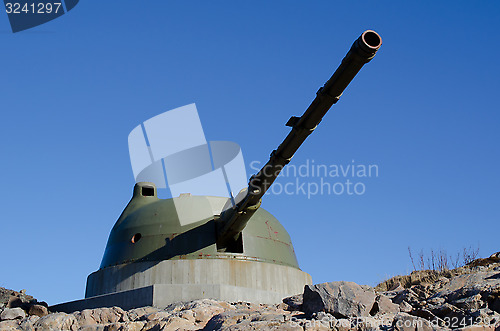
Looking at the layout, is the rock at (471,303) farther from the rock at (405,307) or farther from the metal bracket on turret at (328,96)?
the metal bracket on turret at (328,96)

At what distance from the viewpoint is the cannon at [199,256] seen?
1288cm

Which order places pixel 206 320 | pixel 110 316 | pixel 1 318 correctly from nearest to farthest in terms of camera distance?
pixel 206 320 → pixel 110 316 → pixel 1 318

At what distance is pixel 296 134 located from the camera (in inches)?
437

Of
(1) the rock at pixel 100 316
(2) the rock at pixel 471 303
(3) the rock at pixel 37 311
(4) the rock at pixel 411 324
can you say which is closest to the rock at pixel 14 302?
(3) the rock at pixel 37 311

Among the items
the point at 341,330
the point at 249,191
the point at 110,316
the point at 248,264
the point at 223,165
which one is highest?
the point at 223,165

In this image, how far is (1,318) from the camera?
40.4 feet

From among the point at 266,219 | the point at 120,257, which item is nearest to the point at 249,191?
the point at 266,219

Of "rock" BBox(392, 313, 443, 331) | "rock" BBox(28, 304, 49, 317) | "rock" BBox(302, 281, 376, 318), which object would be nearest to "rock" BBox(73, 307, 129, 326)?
"rock" BBox(28, 304, 49, 317)

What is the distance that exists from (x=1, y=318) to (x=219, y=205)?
229 inches

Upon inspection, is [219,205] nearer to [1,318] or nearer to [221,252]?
[221,252]

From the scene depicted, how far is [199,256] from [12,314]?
14.0 feet

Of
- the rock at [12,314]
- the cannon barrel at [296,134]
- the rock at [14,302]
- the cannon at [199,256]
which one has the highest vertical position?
the cannon barrel at [296,134]

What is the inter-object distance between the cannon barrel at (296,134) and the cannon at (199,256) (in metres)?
0.03

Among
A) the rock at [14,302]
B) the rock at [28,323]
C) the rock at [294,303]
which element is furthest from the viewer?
the rock at [14,302]
